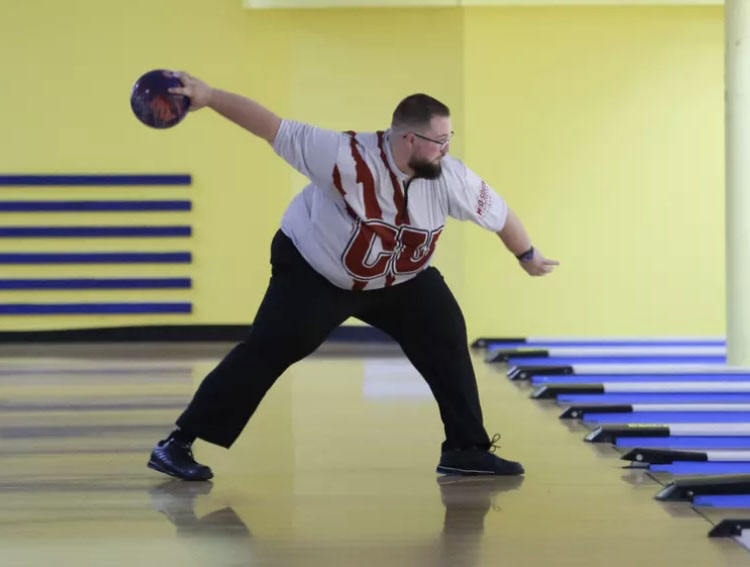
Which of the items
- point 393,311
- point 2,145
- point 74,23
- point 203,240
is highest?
point 74,23

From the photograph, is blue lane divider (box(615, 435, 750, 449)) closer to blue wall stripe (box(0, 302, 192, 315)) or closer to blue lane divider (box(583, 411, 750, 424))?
blue lane divider (box(583, 411, 750, 424))

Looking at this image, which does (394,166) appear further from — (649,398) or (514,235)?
(649,398)

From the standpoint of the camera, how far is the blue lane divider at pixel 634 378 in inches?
262

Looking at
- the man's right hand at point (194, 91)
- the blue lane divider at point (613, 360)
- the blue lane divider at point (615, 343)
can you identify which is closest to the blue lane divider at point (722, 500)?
the man's right hand at point (194, 91)

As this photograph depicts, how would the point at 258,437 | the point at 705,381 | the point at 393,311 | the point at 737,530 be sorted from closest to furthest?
the point at 737,530, the point at 393,311, the point at 258,437, the point at 705,381

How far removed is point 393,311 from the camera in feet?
14.4

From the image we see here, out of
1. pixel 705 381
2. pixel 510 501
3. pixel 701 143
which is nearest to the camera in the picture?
pixel 510 501

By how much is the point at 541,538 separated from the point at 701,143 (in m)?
5.73

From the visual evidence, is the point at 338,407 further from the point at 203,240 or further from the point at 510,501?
the point at 203,240

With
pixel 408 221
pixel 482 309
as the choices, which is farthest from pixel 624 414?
pixel 482 309

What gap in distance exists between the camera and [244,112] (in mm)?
3988

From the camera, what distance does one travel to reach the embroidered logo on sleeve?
424 centimetres

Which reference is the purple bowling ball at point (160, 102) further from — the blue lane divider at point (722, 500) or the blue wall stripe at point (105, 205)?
Answer: the blue wall stripe at point (105, 205)

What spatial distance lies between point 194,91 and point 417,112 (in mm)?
657
